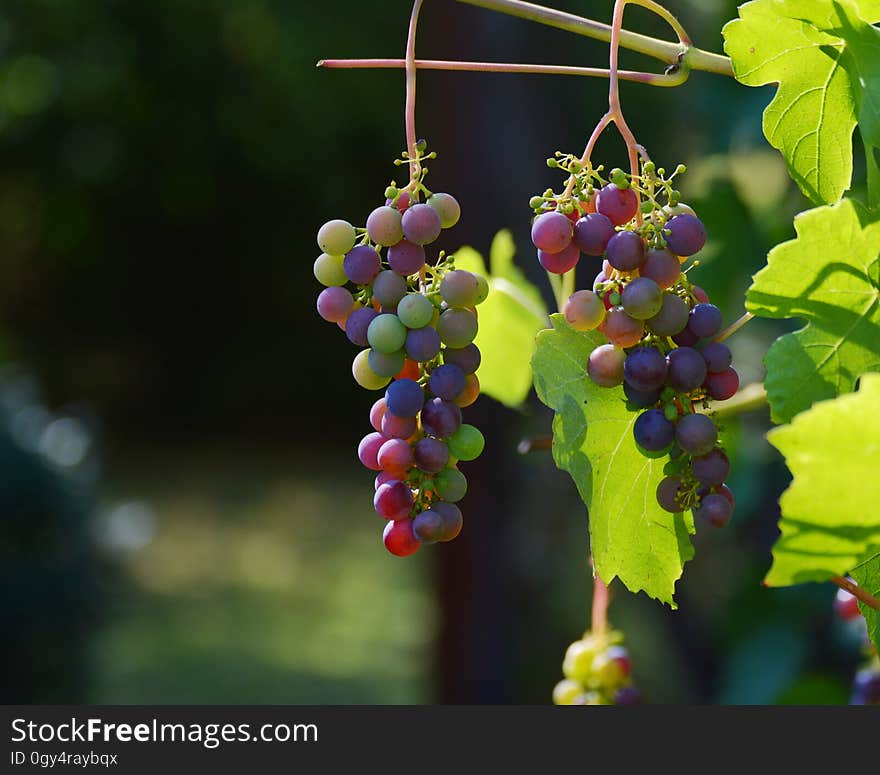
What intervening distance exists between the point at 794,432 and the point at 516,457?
284 centimetres

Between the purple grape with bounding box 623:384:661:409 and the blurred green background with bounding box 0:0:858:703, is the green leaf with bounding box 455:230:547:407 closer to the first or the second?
the blurred green background with bounding box 0:0:858:703

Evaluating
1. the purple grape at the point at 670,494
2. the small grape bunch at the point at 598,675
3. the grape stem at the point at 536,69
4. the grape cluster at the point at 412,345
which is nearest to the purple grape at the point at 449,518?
the grape cluster at the point at 412,345

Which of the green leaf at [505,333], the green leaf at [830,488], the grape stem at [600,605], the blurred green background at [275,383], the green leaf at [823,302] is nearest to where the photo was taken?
the green leaf at [830,488]

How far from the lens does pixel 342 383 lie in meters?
9.29

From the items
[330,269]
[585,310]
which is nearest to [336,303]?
[330,269]

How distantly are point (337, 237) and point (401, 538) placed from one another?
14 cm

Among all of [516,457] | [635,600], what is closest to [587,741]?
[516,457]

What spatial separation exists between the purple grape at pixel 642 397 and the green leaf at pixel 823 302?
0.05 metres

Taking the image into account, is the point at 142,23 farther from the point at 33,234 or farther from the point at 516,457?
the point at 516,457

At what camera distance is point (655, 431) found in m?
0.52

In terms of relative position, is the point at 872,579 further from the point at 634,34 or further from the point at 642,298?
the point at 634,34

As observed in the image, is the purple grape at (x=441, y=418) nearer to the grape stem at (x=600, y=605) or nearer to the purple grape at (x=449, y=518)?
the purple grape at (x=449, y=518)

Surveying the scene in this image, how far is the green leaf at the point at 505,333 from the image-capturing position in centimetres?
95

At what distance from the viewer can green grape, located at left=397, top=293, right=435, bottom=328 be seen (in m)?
0.51
